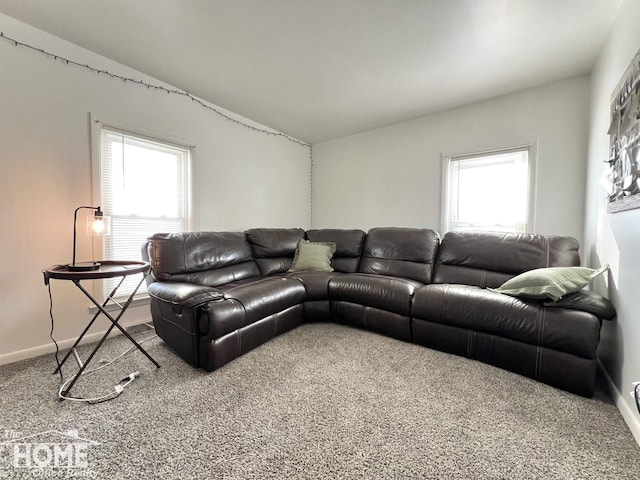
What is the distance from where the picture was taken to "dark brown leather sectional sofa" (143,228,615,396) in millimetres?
1673

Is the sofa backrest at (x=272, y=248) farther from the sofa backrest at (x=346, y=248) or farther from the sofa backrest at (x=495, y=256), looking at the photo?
the sofa backrest at (x=495, y=256)

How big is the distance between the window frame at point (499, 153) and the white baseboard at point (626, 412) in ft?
5.75

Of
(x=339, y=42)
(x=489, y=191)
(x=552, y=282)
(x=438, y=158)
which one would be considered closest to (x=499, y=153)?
(x=489, y=191)

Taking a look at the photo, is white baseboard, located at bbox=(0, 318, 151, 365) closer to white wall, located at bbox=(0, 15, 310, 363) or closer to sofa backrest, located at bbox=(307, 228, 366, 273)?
white wall, located at bbox=(0, 15, 310, 363)

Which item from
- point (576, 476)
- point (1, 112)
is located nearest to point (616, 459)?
point (576, 476)

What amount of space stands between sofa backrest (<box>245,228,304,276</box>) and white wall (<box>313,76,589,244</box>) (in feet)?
4.41

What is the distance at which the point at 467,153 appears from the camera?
10.7ft

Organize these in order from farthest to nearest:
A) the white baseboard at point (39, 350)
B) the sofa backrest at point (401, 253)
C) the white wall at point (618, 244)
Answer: the sofa backrest at point (401, 253) → the white baseboard at point (39, 350) → the white wall at point (618, 244)

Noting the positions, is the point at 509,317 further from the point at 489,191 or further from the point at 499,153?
the point at 499,153

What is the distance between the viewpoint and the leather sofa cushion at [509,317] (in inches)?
61.7

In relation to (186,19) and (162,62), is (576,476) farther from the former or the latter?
(162,62)

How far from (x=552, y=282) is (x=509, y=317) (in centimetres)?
35

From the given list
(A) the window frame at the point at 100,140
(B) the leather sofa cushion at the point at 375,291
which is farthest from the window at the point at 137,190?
(B) the leather sofa cushion at the point at 375,291

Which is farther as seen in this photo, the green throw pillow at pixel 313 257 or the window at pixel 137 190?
the green throw pillow at pixel 313 257
